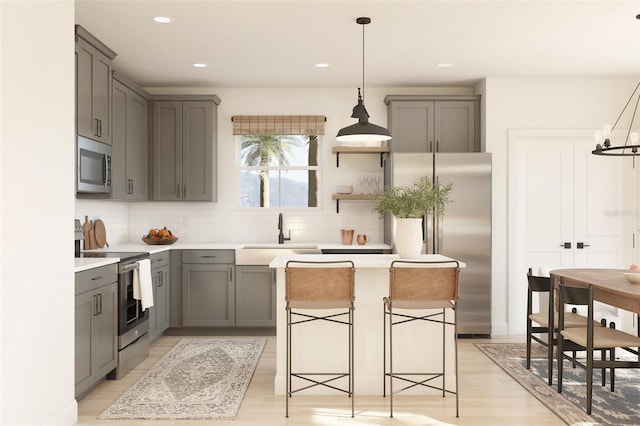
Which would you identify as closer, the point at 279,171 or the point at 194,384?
the point at 194,384

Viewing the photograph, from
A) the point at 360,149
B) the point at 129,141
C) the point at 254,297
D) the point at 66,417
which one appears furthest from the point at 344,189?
the point at 66,417

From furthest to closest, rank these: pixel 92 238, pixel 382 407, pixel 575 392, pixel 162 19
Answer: pixel 92 238 → pixel 162 19 → pixel 575 392 → pixel 382 407

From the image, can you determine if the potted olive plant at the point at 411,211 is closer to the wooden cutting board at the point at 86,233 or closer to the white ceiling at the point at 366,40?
the white ceiling at the point at 366,40

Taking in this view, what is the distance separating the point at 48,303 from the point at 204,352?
2.30m

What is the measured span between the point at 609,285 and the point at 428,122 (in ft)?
9.80

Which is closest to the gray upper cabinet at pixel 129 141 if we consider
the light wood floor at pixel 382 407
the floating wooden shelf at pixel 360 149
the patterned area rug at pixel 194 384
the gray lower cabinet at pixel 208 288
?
the gray lower cabinet at pixel 208 288

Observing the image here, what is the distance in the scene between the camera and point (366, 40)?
192 inches

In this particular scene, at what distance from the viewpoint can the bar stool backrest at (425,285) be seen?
3.55 metres

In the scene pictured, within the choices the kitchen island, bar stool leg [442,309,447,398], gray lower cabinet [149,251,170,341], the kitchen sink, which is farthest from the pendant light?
gray lower cabinet [149,251,170,341]

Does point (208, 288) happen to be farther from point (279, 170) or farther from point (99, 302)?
point (99, 302)

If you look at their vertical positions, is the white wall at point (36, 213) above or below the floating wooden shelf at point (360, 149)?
below

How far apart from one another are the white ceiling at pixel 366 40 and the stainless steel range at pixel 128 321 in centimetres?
193

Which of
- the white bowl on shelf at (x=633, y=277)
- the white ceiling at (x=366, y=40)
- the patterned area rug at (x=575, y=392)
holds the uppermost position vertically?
the white ceiling at (x=366, y=40)

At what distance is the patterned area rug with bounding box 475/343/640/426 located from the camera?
350 cm
